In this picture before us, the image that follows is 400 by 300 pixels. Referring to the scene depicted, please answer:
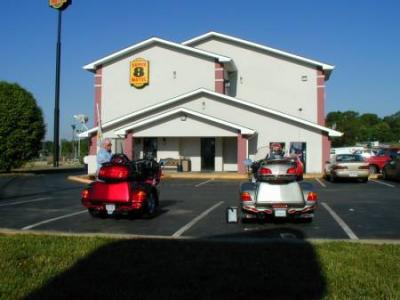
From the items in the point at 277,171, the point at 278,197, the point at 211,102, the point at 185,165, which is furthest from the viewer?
the point at 211,102

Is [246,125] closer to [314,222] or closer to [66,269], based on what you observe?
[314,222]

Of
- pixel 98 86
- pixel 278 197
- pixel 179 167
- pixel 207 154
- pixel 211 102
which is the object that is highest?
pixel 98 86

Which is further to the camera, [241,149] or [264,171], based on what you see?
[241,149]

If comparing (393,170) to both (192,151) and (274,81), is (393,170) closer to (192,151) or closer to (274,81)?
(192,151)

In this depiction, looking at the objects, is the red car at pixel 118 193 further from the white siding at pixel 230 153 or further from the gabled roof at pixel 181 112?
the white siding at pixel 230 153

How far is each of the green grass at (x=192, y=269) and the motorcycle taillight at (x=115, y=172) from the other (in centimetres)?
276

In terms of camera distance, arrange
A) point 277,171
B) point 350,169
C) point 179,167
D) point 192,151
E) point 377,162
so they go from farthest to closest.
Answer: point 192,151 → point 179,167 → point 377,162 → point 350,169 → point 277,171

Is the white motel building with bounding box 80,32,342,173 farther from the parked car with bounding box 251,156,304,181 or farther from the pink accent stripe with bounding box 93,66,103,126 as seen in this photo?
the parked car with bounding box 251,156,304,181

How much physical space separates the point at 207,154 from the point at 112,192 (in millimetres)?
21020

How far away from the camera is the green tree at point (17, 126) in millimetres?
29031

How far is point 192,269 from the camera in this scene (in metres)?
6.00

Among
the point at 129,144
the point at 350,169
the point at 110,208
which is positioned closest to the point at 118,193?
the point at 110,208

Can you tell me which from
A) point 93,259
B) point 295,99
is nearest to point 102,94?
point 295,99

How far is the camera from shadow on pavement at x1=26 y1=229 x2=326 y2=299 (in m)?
5.05
